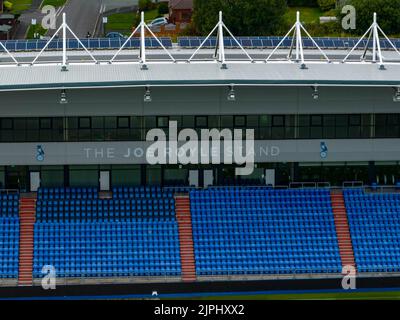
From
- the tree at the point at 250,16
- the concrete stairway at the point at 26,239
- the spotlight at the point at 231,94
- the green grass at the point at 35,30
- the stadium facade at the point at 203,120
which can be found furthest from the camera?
the green grass at the point at 35,30

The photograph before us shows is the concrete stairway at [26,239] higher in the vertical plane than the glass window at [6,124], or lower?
lower

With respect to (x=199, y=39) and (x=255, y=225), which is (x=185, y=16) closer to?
(x=199, y=39)

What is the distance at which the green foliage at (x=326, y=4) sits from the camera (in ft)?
341

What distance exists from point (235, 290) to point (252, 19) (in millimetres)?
54276

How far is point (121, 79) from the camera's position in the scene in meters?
38.6

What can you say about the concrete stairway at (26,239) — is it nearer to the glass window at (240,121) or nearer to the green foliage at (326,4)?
the glass window at (240,121)

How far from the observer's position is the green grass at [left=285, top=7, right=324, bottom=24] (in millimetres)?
99562

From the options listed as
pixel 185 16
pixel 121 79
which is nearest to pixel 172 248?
pixel 121 79

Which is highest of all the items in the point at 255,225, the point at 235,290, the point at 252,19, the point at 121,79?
the point at 252,19

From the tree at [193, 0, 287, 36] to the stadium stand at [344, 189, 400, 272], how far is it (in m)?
48.4

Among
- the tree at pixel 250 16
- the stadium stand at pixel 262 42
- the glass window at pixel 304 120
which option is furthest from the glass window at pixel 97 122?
the tree at pixel 250 16

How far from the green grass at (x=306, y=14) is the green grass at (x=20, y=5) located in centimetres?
3136

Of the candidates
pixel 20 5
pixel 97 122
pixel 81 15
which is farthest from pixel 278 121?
pixel 20 5
